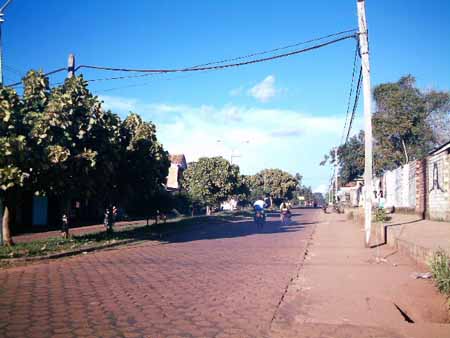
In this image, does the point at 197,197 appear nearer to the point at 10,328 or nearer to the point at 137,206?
the point at 137,206

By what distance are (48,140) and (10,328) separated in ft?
24.6

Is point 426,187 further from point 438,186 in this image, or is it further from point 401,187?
point 401,187

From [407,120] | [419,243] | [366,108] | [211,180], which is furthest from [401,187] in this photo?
[419,243]

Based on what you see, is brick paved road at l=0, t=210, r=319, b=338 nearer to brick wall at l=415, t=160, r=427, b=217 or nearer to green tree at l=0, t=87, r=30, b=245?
green tree at l=0, t=87, r=30, b=245

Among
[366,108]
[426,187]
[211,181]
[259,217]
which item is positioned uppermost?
[366,108]

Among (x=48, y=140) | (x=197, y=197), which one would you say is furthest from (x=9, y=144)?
(x=197, y=197)

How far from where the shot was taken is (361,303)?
7.07m

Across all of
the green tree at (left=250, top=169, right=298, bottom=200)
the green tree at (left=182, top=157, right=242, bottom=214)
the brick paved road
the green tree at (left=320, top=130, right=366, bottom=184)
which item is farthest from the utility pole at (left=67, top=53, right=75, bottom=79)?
the green tree at (left=250, top=169, right=298, bottom=200)

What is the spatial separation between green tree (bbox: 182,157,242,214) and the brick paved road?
84.3 feet

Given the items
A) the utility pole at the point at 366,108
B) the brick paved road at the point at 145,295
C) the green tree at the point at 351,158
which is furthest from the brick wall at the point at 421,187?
the green tree at the point at 351,158

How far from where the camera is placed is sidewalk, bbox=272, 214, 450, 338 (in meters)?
5.58

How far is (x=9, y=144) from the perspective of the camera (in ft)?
34.3

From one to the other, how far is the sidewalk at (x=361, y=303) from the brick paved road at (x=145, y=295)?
38 cm

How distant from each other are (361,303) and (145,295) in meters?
3.68
